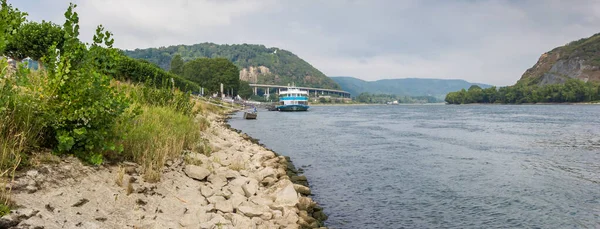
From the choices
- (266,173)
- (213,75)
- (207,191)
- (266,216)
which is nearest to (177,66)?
(213,75)

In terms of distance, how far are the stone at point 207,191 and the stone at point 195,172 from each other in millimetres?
504

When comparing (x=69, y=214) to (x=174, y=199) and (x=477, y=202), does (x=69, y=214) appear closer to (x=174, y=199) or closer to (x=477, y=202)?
(x=174, y=199)

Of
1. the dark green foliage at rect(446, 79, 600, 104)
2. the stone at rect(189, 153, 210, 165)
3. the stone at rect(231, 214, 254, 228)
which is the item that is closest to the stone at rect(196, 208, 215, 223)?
the stone at rect(231, 214, 254, 228)

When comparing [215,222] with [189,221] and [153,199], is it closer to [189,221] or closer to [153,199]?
[189,221]

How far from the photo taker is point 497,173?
65.1ft

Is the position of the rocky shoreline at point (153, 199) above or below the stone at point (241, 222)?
above

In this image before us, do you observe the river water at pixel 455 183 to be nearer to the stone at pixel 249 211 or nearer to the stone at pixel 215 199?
the stone at pixel 249 211

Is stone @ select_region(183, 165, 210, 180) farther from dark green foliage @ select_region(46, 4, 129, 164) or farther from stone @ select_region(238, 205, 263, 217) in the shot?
dark green foliage @ select_region(46, 4, 129, 164)

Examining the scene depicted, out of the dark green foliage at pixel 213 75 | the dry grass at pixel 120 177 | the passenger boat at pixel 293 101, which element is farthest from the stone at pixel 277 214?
the dark green foliage at pixel 213 75

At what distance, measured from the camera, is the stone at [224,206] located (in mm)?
9649

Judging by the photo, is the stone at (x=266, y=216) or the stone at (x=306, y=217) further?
the stone at (x=306, y=217)

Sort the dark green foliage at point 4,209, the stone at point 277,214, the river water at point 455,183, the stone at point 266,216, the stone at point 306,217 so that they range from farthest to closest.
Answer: the river water at point 455,183, the stone at point 306,217, the stone at point 277,214, the stone at point 266,216, the dark green foliage at point 4,209

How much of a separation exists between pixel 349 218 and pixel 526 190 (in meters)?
8.69

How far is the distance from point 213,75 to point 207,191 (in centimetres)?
12258
